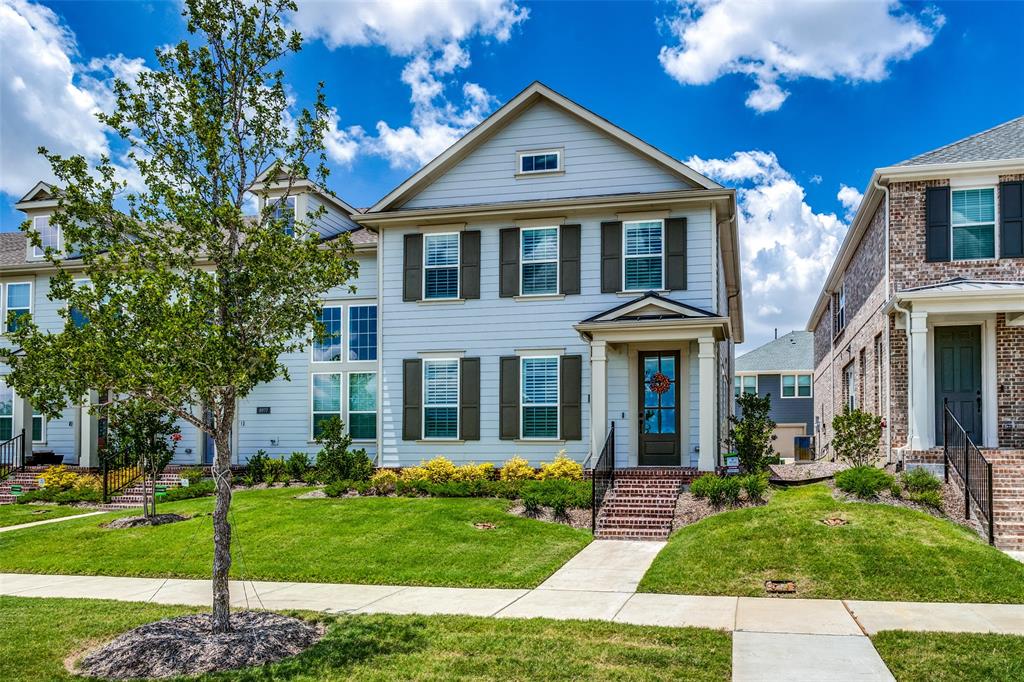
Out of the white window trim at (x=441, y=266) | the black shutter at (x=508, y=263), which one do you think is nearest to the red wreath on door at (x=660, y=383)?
the black shutter at (x=508, y=263)

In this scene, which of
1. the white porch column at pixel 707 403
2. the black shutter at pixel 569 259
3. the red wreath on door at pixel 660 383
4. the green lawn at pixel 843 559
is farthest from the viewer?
the black shutter at pixel 569 259

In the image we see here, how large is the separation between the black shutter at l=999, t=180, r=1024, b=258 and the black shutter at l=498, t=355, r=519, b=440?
987 centimetres

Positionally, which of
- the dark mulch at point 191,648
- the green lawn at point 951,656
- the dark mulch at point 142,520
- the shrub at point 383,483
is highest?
the shrub at point 383,483

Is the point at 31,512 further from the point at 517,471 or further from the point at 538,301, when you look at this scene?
the point at 538,301

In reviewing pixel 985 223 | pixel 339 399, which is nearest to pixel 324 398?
pixel 339 399

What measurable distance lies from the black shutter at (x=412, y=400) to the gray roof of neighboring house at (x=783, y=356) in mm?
26265

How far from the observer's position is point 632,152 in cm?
1867

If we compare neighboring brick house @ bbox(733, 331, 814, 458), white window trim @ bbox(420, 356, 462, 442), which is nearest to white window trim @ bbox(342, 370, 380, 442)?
white window trim @ bbox(420, 356, 462, 442)

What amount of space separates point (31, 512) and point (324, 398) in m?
6.69

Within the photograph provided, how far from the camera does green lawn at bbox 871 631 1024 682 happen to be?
641cm

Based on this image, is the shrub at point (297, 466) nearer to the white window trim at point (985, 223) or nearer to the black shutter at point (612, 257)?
the black shutter at point (612, 257)

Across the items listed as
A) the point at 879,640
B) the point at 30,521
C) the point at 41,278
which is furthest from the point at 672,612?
the point at 41,278

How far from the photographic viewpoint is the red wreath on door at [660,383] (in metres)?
17.8

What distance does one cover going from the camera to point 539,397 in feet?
61.1
